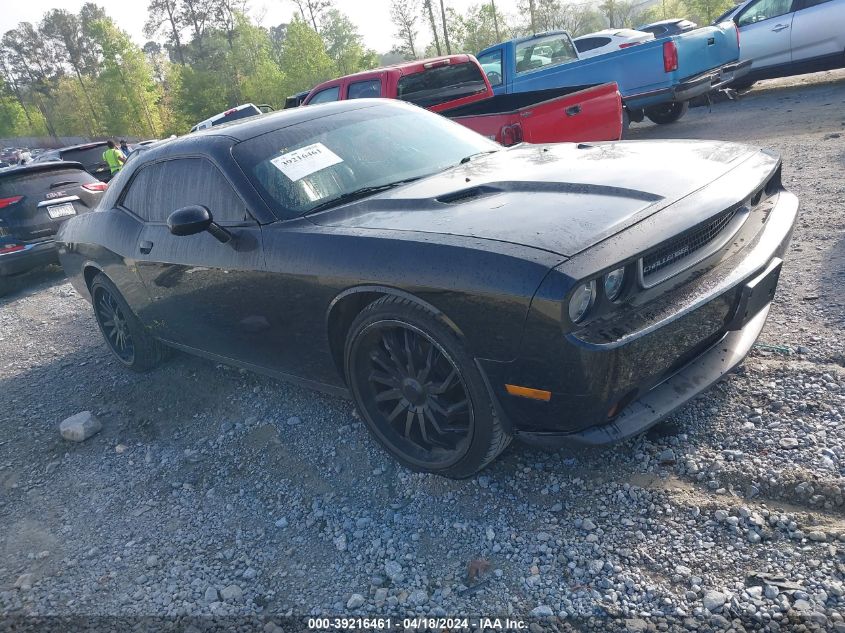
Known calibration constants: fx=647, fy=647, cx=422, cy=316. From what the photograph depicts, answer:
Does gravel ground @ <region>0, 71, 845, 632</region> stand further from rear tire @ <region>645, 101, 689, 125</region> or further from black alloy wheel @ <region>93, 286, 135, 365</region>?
rear tire @ <region>645, 101, 689, 125</region>

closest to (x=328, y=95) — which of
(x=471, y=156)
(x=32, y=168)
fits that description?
(x=32, y=168)

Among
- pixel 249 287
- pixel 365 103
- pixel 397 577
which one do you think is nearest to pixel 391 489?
pixel 397 577

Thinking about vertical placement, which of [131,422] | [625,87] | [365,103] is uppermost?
[365,103]

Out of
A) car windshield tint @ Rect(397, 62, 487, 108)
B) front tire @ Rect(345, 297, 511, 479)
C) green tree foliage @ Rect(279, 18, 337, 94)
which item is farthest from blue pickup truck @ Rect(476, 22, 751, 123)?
green tree foliage @ Rect(279, 18, 337, 94)

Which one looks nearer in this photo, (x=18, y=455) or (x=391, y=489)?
(x=391, y=489)

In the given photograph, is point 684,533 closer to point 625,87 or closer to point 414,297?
point 414,297

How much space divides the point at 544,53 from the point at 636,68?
1.55 metres

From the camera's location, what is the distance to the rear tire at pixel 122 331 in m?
4.72

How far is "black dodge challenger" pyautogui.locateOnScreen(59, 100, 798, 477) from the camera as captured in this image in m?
2.27

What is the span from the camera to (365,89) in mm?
8266

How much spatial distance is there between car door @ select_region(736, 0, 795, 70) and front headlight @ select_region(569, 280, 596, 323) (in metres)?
11.9

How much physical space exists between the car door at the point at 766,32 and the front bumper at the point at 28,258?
39.4 ft

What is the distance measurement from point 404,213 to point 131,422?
2.51 metres

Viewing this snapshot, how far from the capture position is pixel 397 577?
2.40 m
